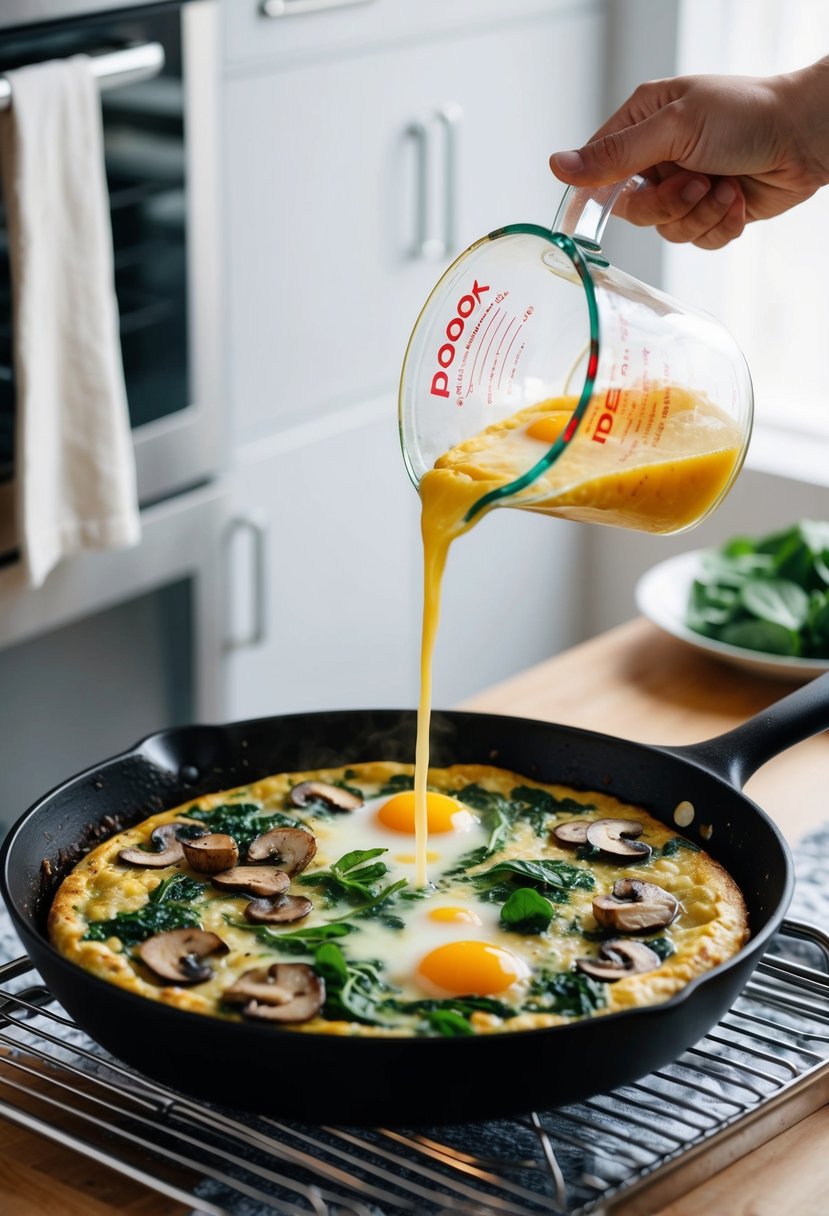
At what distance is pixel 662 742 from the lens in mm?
2129

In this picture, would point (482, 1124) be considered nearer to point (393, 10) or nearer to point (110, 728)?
point (110, 728)

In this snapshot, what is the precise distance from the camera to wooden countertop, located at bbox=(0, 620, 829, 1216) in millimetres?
1221

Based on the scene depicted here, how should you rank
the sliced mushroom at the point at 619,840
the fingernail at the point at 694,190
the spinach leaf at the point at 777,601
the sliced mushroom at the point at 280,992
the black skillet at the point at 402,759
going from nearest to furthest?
1. the black skillet at the point at 402,759
2. the sliced mushroom at the point at 280,992
3. the sliced mushroom at the point at 619,840
4. the fingernail at the point at 694,190
5. the spinach leaf at the point at 777,601

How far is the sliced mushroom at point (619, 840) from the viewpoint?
165 cm

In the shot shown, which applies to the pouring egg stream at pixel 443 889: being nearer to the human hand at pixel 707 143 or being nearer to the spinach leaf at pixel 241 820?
the spinach leaf at pixel 241 820

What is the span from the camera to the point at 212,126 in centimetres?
279

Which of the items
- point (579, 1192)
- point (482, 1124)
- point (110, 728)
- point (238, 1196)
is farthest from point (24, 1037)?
point (110, 728)

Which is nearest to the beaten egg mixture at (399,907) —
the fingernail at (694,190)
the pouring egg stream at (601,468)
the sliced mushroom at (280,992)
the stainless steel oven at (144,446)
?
the sliced mushroom at (280,992)

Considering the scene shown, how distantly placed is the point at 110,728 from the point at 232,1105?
1891 mm

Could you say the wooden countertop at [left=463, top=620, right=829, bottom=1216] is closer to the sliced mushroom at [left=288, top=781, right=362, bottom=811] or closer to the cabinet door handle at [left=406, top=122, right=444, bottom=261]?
the sliced mushroom at [left=288, top=781, right=362, bottom=811]

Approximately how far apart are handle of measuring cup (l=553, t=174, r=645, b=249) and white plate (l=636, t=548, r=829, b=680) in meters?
0.92

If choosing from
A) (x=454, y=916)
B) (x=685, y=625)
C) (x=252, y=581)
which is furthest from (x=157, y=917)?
(x=252, y=581)

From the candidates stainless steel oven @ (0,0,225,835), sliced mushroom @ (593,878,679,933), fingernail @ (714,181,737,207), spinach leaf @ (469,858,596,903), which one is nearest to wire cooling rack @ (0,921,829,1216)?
sliced mushroom @ (593,878,679,933)

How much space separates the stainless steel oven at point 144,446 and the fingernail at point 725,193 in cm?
107
